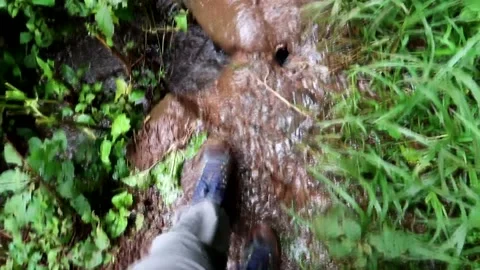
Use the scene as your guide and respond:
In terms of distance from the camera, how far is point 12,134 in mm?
2320

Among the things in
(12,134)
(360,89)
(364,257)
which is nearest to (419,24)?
(360,89)

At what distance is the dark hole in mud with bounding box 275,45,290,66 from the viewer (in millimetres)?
1989

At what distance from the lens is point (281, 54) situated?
200 cm

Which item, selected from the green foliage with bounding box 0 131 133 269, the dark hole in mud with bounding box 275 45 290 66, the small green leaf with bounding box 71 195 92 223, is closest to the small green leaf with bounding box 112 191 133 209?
the green foliage with bounding box 0 131 133 269

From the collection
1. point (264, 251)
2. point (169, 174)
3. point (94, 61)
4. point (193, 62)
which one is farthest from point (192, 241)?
point (94, 61)

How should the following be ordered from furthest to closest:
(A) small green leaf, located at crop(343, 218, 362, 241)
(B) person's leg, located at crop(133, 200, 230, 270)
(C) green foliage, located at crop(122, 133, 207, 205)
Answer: (C) green foliage, located at crop(122, 133, 207, 205), (A) small green leaf, located at crop(343, 218, 362, 241), (B) person's leg, located at crop(133, 200, 230, 270)

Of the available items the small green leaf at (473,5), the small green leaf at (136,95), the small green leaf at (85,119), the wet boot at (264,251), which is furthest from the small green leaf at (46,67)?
the small green leaf at (473,5)

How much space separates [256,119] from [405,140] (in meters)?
0.59

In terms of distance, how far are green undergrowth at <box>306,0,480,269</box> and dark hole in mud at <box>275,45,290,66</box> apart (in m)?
0.23

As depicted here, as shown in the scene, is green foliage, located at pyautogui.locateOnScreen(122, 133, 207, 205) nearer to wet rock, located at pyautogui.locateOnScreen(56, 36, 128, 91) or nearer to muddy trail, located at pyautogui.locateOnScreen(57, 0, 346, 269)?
muddy trail, located at pyautogui.locateOnScreen(57, 0, 346, 269)

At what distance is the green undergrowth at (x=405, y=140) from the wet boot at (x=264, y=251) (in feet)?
0.59

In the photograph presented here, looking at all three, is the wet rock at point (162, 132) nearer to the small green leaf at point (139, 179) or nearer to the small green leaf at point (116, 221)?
the small green leaf at point (139, 179)

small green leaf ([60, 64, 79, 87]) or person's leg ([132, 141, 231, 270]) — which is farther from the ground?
small green leaf ([60, 64, 79, 87])

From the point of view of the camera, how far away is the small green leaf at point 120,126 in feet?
7.12
